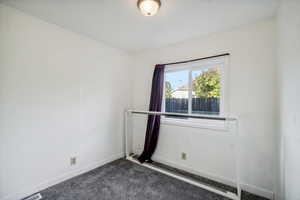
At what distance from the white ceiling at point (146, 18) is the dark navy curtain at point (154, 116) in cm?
69

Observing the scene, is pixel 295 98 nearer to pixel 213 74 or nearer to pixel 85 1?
pixel 213 74

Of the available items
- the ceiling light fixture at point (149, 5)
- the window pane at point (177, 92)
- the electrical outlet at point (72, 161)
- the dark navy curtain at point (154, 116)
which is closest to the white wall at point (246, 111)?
the window pane at point (177, 92)

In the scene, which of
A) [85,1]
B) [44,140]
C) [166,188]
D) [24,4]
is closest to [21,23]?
[24,4]

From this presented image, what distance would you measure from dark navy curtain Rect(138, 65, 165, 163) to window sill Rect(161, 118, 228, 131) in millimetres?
209

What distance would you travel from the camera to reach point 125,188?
1.93m

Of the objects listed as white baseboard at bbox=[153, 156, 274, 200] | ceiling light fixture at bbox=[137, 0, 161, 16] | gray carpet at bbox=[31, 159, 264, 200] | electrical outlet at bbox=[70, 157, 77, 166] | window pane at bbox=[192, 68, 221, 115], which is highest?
ceiling light fixture at bbox=[137, 0, 161, 16]

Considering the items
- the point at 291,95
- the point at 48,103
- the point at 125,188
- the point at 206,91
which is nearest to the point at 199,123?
the point at 206,91

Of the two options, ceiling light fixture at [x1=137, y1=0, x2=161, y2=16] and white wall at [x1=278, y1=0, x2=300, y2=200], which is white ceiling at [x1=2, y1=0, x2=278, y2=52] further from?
white wall at [x1=278, y1=0, x2=300, y2=200]

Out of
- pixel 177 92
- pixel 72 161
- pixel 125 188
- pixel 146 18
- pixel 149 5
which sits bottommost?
pixel 125 188

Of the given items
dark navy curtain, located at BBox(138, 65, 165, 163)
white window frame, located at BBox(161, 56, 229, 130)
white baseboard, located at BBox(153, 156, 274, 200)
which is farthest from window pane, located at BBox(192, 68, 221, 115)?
white baseboard, located at BBox(153, 156, 274, 200)

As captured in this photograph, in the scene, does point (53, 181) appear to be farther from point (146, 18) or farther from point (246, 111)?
point (246, 111)

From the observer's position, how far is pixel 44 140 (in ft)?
6.10

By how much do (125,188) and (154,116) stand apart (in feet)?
4.16

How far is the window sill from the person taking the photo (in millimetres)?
2094
